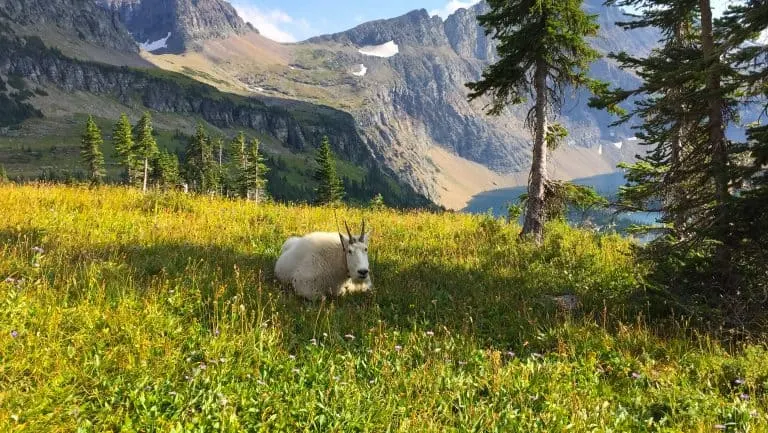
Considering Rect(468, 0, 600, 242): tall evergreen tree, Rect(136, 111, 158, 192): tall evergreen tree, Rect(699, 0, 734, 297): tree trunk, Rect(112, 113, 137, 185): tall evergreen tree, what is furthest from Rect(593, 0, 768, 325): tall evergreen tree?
Rect(136, 111, 158, 192): tall evergreen tree

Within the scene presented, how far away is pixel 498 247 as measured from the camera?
12617mm

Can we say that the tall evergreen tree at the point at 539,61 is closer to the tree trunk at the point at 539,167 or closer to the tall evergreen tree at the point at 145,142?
the tree trunk at the point at 539,167

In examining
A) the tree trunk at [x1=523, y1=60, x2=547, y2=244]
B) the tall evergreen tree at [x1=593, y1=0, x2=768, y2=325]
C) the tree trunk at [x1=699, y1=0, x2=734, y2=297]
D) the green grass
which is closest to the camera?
the green grass

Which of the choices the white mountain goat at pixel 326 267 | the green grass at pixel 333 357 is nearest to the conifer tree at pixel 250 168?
the white mountain goat at pixel 326 267

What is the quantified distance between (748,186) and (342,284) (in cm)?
735

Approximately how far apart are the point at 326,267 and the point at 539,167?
8.17m

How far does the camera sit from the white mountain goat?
860cm

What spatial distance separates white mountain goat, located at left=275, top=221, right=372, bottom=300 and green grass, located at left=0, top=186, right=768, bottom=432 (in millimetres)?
477

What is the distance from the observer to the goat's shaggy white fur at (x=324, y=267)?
8.62m

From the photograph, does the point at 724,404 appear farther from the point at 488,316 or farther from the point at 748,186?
the point at 748,186

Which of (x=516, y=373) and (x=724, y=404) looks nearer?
(x=724, y=404)

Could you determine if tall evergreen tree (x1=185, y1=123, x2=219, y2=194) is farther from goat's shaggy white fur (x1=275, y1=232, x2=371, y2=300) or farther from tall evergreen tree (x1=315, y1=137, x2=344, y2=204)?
goat's shaggy white fur (x1=275, y1=232, x2=371, y2=300)

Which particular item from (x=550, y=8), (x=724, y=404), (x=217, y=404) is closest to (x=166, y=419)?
(x=217, y=404)

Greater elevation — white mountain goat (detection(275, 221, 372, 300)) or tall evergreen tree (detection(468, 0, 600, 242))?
tall evergreen tree (detection(468, 0, 600, 242))
